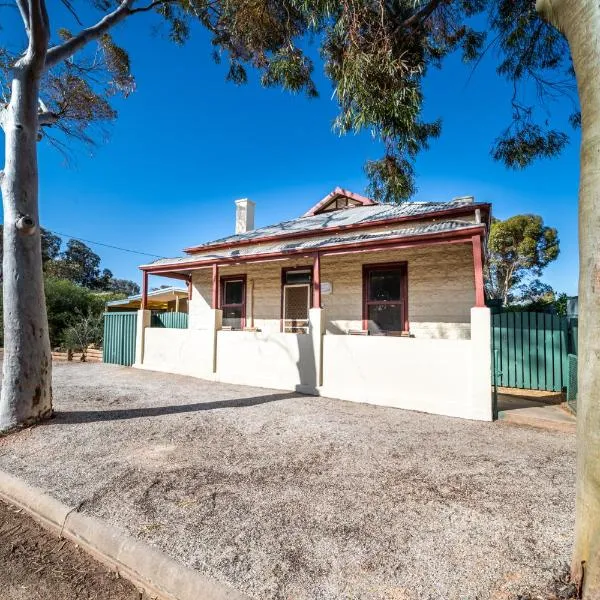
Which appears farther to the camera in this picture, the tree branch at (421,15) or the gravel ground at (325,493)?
the tree branch at (421,15)

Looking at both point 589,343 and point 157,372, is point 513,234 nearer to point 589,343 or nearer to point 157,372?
point 157,372

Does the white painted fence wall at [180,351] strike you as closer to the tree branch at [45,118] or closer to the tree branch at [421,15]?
the tree branch at [45,118]

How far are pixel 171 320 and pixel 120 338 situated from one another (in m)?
2.01

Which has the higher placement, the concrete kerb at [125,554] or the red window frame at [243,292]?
the red window frame at [243,292]

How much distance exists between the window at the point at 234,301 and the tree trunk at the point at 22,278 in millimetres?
6827

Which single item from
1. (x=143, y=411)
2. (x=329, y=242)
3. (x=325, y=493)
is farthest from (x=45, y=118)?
(x=325, y=493)

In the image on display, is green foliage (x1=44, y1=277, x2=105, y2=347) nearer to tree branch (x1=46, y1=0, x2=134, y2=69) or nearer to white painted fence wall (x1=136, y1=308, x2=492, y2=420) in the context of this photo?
white painted fence wall (x1=136, y1=308, x2=492, y2=420)

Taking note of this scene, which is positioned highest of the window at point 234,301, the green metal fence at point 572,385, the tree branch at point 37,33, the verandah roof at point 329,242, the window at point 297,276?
the tree branch at point 37,33

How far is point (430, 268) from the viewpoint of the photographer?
350 inches

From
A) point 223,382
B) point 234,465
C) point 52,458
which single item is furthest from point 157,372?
point 234,465

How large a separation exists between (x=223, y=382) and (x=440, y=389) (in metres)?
5.41

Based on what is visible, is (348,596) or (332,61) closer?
(348,596)

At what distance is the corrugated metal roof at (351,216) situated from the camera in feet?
32.7

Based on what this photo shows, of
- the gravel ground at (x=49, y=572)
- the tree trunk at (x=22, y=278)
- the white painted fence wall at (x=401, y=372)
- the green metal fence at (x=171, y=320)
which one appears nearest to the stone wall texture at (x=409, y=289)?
the green metal fence at (x=171, y=320)
